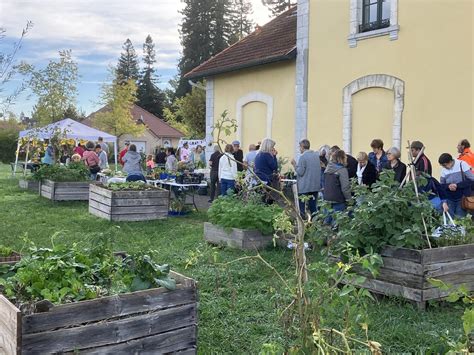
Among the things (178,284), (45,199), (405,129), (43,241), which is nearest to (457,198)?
(405,129)

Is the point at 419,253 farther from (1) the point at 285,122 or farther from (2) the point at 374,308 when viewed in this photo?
(1) the point at 285,122

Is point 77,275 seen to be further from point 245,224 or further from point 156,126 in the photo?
point 156,126

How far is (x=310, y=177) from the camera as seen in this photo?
9.17 m

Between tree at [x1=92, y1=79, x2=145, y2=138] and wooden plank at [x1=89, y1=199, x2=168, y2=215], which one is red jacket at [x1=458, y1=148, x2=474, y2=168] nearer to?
wooden plank at [x1=89, y1=199, x2=168, y2=215]

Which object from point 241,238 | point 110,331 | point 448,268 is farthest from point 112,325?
point 241,238

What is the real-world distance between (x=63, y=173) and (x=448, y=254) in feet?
33.8

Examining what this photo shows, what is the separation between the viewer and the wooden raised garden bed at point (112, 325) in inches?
117

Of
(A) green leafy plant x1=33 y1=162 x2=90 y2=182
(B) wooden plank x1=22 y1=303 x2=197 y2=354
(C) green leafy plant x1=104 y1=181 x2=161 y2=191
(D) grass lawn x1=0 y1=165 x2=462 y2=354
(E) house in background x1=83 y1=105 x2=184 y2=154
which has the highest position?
(E) house in background x1=83 y1=105 x2=184 y2=154

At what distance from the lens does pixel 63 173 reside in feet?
43.8

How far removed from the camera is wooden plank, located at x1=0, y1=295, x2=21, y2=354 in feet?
9.59

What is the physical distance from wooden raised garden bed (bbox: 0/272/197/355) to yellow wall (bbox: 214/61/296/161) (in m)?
10.7

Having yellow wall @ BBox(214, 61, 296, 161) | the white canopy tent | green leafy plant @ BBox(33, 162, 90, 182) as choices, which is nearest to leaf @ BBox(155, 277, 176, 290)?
Answer: green leafy plant @ BBox(33, 162, 90, 182)

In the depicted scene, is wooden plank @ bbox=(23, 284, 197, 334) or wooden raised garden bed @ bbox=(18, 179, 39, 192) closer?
wooden plank @ bbox=(23, 284, 197, 334)

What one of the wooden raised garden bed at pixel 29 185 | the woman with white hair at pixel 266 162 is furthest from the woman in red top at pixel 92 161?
the woman with white hair at pixel 266 162
